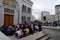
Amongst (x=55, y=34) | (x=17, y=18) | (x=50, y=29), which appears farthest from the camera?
(x=17, y=18)

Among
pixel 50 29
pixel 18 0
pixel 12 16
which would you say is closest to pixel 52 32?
pixel 50 29

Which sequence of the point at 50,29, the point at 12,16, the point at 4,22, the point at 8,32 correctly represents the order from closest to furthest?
the point at 50,29 → the point at 8,32 → the point at 4,22 → the point at 12,16

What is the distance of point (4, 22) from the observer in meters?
20.2

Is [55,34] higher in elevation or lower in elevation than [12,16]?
lower

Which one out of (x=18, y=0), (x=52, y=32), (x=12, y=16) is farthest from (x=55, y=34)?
(x=18, y=0)

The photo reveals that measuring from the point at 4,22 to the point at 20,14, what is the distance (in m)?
6.20

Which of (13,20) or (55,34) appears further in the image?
(13,20)

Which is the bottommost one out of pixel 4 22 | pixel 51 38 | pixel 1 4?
pixel 51 38

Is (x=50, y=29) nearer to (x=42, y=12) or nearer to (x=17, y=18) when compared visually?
(x=17, y=18)

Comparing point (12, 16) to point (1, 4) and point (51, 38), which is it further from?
point (51, 38)

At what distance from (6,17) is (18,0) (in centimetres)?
481

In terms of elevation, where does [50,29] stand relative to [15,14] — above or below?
below

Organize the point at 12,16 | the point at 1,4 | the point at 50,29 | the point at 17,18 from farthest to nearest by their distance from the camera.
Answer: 1. the point at 17,18
2. the point at 12,16
3. the point at 1,4
4. the point at 50,29

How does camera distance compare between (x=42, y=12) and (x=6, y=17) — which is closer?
(x=6, y=17)
